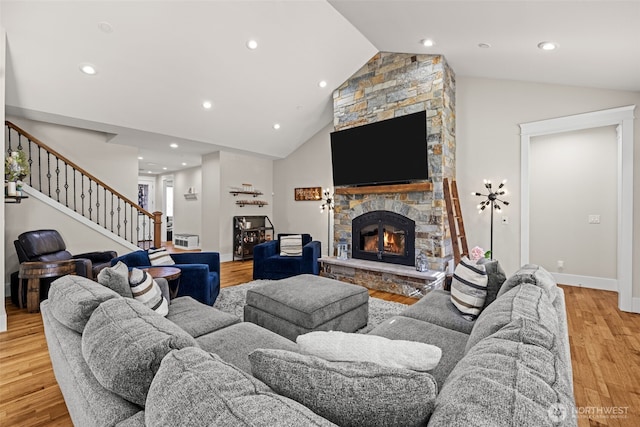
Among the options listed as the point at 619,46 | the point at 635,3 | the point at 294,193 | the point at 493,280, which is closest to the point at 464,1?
the point at 635,3

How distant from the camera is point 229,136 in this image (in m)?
5.75

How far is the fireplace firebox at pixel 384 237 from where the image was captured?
4.58m

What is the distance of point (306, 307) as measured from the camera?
2359mm

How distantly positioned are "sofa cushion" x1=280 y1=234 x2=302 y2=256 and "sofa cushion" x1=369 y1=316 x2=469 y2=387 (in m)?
3.06

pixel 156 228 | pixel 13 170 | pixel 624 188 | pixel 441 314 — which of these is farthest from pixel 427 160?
pixel 13 170

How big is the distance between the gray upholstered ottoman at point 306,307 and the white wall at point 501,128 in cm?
268

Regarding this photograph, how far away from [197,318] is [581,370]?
2.94 meters

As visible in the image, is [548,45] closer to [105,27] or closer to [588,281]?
[588,281]

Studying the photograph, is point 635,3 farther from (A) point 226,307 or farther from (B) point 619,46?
(A) point 226,307

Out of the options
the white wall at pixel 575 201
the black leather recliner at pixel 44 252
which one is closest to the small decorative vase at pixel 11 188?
the black leather recliner at pixel 44 252

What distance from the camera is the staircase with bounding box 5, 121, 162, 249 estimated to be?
4621 millimetres

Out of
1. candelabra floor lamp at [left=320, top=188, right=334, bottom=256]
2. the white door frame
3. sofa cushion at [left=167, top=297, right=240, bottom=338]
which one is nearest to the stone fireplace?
candelabra floor lamp at [left=320, top=188, right=334, bottom=256]

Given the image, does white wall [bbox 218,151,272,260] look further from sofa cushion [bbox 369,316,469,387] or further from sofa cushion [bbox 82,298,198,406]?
sofa cushion [bbox 82,298,198,406]

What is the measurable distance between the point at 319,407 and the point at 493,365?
0.49 meters
